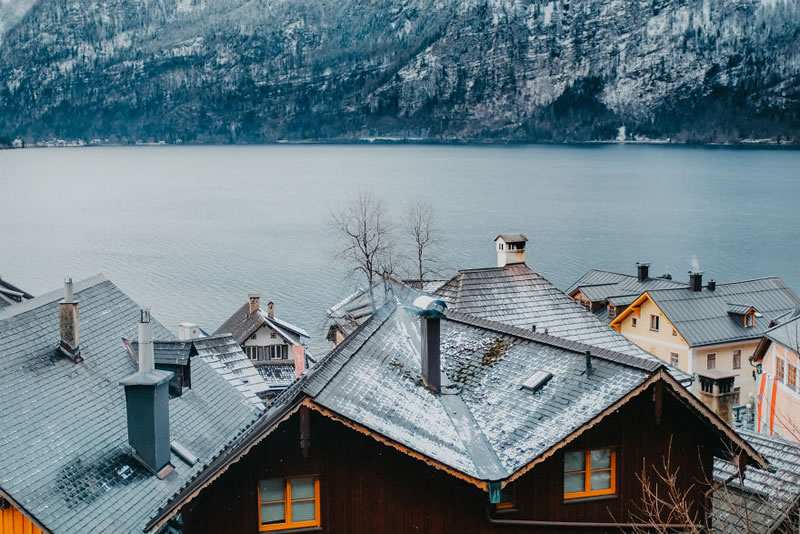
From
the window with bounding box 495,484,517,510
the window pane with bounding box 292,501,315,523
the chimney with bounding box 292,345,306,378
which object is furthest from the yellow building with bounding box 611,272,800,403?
the window pane with bounding box 292,501,315,523

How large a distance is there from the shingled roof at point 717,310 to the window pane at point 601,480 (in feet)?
110

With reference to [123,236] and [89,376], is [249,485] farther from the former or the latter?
[123,236]

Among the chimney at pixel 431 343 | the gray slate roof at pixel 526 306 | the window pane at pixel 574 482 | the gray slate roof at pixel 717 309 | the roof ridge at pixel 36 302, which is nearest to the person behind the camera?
the window pane at pixel 574 482

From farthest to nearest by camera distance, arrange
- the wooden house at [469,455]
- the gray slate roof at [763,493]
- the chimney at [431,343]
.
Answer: the chimney at [431,343]
the gray slate roof at [763,493]
the wooden house at [469,455]

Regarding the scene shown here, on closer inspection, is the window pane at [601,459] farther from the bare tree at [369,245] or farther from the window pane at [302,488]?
the bare tree at [369,245]

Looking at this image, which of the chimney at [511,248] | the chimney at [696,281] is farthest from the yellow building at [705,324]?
the chimney at [511,248]

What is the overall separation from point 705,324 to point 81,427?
37780mm

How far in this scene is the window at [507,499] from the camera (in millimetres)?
13109

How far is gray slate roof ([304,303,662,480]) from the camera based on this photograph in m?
12.7

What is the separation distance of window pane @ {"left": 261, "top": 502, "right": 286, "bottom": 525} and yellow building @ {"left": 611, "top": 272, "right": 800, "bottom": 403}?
35.4 metres

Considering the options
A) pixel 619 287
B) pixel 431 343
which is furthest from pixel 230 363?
pixel 619 287

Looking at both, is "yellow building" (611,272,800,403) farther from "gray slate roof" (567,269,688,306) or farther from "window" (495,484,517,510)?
"window" (495,484,517,510)

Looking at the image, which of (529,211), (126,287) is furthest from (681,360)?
(529,211)

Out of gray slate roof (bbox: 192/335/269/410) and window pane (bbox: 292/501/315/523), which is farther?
gray slate roof (bbox: 192/335/269/410)
